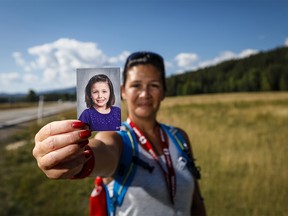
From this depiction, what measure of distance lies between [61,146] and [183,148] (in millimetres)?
1169

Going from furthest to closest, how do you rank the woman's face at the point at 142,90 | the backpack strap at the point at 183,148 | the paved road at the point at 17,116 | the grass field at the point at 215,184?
the paved road at the point at 17,116
the grass field at the point at 215,184
the woman's face at the point at 142,90
the backpack strap at the point at 183,148

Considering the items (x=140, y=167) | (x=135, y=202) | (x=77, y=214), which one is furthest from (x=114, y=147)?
(x=77, y=214)

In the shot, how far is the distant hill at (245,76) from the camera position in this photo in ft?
189

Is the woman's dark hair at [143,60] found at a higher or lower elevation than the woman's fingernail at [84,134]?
higher

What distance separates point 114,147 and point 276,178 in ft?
17.4

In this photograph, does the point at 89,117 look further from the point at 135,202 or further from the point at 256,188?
the point at 256,188

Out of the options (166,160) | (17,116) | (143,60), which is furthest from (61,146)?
(17,116)

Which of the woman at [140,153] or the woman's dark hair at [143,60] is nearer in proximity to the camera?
the woman at [140,153]

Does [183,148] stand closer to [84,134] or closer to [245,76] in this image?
[84,134]

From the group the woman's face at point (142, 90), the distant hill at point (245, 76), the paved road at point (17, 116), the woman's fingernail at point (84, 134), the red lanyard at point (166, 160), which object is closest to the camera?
the woman's fingernail at point (84, 134)

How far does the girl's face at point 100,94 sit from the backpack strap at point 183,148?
3.53 feet

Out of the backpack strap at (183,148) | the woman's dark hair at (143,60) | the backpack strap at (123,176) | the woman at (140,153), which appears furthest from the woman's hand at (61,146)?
the woman's dark hair at (143,60)

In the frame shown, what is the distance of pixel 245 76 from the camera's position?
65.1 m

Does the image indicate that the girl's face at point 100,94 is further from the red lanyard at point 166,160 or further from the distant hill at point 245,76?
the distant hill at point 245,76
